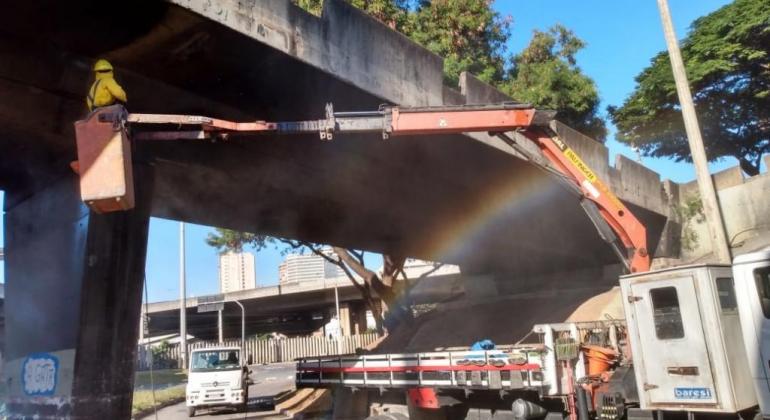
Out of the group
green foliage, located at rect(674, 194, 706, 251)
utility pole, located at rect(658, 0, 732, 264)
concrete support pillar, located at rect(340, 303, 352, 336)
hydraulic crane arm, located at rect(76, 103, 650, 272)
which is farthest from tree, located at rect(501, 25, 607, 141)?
concrete support pillar, located at rect(340, 303, 352, 336)

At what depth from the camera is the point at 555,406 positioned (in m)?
8.34

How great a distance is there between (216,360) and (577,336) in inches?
594

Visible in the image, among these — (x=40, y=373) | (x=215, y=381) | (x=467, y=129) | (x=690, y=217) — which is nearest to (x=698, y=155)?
(x=467, y=129)

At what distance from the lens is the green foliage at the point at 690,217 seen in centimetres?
2161

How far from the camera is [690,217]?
71.4ft

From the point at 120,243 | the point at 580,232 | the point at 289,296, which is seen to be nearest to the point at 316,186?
the point at 120,243

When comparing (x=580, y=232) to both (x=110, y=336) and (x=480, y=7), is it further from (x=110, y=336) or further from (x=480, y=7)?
(x=110, y=336)

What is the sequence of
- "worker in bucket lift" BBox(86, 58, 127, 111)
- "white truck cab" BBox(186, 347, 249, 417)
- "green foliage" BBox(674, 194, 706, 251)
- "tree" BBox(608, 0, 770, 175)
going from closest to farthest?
"worker in bucket lift" BBox(86, 58, 127, 111), "white truck cab" BBox(186, 347, 249, 417), "green foliage" BBox(674, 194, 706, 251), "tree" BBox(608, 0, 770, 175)

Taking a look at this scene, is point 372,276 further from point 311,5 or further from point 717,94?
point 717,94

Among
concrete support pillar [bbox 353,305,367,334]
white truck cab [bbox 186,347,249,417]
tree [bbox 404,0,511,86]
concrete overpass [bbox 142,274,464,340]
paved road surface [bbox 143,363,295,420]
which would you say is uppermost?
tree [bbox 404,0,511,86]

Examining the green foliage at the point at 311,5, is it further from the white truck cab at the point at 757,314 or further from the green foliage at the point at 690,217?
the white truck cab at the point at 757,314

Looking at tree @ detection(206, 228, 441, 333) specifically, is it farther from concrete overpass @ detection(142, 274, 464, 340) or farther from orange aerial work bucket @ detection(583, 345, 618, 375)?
concrete overpass @ detection(142, 274, 464, 340)

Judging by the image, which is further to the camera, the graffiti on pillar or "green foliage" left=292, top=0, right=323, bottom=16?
"green foliage" left=292, top=0, right=323, bottom=16

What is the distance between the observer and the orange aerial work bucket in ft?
27.2
